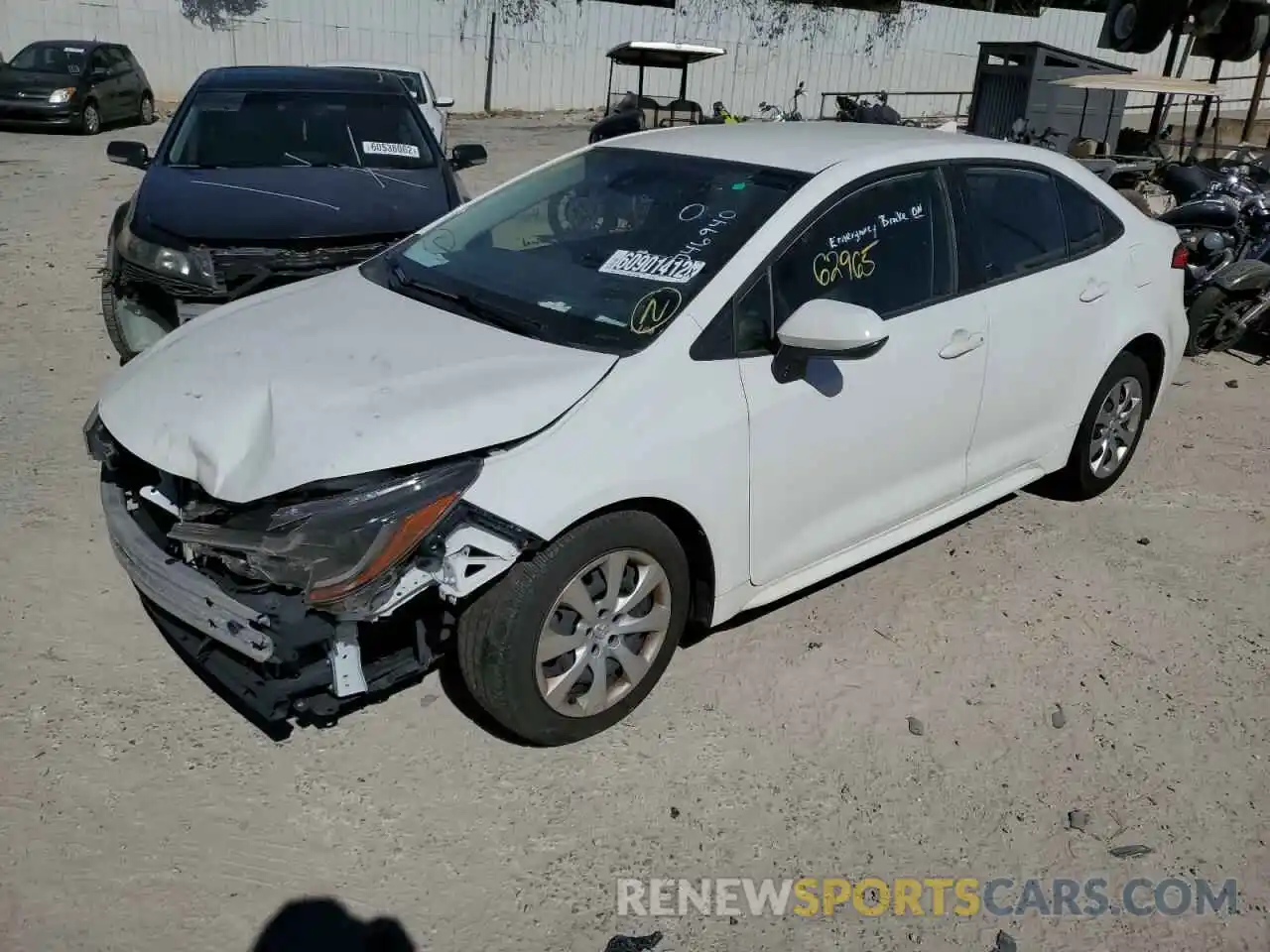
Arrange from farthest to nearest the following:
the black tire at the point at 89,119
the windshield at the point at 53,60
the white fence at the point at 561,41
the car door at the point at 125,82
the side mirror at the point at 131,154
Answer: the white fence at the point at 561,41
the car door at the point at 125,82
the windshield at the point at 53,60
the black tire at the point at 89,119
the side mirror at the point at 131,154

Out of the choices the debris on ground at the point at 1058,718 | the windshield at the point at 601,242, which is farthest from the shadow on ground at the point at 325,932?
the debris on ground at the point at 1058,718

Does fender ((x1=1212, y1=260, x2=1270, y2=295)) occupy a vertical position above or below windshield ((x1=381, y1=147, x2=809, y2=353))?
below

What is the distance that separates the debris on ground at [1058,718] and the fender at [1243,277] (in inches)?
188

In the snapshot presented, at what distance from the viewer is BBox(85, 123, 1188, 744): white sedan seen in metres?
2.70

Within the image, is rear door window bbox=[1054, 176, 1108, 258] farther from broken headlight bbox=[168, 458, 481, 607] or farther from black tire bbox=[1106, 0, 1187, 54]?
black tire bbox=[1106, 0, 1187, 54]

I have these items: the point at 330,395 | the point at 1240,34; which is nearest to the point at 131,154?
the point at 330,395

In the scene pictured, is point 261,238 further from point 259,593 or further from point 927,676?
point 927,676

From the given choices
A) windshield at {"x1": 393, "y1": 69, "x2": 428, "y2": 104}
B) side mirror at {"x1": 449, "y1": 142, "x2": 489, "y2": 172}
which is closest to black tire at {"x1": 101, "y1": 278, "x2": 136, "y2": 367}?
side mirror at {"x1": 449, "y1": 142, "x2": 489, "y2": 172}

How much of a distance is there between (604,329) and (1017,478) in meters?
2.14

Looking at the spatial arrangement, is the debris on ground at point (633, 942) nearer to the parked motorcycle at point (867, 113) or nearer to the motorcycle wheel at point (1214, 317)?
the motorcycle wheel at point (1214, 317)

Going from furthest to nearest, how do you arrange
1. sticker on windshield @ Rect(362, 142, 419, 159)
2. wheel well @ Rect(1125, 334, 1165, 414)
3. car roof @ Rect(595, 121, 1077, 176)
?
1. sticker on windshield @ Rect(362, 142, 419, 159)
2. wheel well @ Rect(1125, 334, 1165, 414)
3. car roof @ Rect(595, 121, 1077, 176)

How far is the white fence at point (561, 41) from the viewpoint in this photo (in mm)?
22547

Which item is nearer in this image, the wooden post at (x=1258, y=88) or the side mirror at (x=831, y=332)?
the side mirror at (x=831, y=332)

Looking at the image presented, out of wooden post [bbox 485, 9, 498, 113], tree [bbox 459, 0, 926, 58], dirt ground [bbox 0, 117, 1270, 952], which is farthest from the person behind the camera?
tree [bbox 459, 0, 926, 58]
